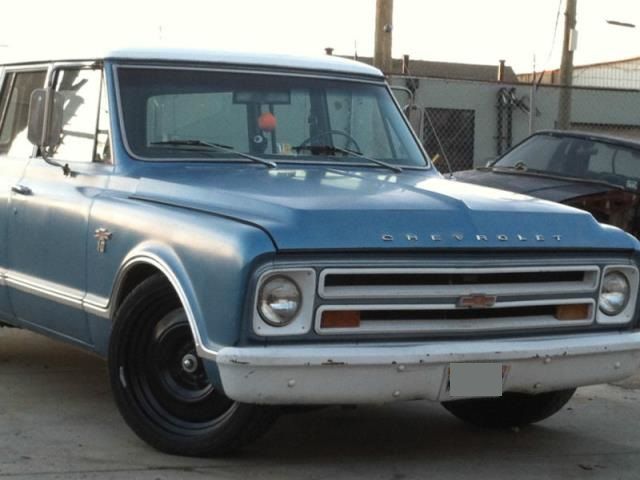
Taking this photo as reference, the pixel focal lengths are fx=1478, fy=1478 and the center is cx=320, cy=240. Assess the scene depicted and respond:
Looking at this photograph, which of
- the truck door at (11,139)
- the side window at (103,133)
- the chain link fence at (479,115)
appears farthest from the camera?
the chain link fence at (479,115)

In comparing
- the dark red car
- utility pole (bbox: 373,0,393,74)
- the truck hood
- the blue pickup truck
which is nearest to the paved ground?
the blue pickup truck

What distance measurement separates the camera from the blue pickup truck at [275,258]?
569 cm

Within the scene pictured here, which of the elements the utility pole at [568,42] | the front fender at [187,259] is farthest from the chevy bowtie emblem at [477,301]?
the utility pole at [568,42]

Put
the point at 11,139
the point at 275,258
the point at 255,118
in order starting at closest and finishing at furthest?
the point at 275,258, the point at 255,118, the point at 11,139

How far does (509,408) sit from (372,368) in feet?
5.32

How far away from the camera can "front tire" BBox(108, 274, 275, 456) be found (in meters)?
6.06

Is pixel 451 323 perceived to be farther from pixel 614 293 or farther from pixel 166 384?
pixel 166 384

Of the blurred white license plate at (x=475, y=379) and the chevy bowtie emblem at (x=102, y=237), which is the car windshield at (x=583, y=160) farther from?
the blurred white license plate at (x=475, y=379)

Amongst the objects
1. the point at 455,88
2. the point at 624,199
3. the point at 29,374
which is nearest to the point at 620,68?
the point at 455,88

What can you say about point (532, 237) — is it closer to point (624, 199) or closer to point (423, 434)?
point (423, 434)

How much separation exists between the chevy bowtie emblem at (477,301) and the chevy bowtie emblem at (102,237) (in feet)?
5.50

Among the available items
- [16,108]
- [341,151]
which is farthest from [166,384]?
[16,108]

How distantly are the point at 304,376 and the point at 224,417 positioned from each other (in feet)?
1.84

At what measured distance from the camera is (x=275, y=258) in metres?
5.61
